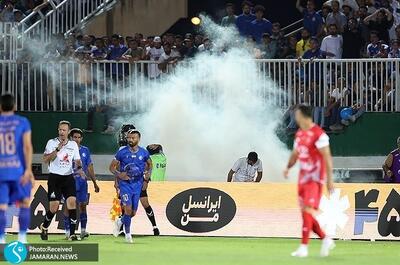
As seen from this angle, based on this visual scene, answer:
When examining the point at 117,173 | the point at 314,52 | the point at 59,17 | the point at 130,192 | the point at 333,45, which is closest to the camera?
the point at 130,192

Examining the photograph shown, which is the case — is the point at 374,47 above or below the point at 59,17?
below

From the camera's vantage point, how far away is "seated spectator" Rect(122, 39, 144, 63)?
29234 millimetres

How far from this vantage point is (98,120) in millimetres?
29266

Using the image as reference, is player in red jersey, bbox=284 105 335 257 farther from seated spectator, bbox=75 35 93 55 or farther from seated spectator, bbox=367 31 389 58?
seated spectator, bbox=75 35 93 55

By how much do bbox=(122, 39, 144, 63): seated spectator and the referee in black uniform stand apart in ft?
23.9

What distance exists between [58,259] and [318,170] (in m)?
4.18

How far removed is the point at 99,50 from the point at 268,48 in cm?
438

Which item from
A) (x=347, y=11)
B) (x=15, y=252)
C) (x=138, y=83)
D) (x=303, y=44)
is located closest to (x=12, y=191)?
(x=15, y=252)

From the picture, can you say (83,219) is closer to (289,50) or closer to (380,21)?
(289,50)

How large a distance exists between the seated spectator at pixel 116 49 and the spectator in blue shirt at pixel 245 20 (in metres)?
3.02

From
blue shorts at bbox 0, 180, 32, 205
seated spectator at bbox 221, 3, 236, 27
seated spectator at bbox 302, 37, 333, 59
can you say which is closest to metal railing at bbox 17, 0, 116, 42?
seated spectator at bbox 221, 3, 236, 27

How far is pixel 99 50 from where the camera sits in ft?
97.9

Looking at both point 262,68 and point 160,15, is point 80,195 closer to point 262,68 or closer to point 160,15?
point 262,68

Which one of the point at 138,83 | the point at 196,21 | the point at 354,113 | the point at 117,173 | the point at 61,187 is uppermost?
the point at 196,21
